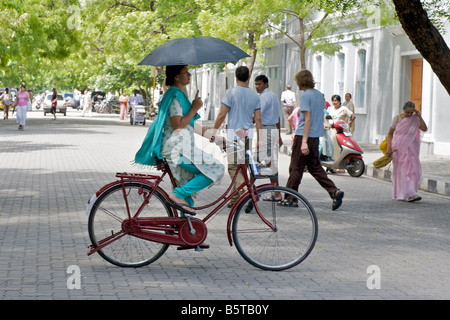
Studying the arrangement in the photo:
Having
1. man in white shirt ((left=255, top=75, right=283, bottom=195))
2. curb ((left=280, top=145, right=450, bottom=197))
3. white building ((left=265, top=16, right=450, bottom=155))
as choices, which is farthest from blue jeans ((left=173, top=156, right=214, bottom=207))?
white building ((left=265, top=16, right=450, bottom=155))

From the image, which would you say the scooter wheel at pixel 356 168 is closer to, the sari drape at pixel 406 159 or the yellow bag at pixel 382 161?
the yellow bag at pixel 382 161

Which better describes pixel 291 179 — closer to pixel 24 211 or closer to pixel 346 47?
pixel 24 211

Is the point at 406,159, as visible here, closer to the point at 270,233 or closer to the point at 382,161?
the point at 382,161

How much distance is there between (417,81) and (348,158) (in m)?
9.16

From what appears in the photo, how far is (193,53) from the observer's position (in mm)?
7031

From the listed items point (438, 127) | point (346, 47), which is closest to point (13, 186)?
point (438, 127)

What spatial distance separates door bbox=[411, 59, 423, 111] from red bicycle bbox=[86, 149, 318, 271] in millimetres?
18455

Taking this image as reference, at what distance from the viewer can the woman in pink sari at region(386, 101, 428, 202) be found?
1288cm

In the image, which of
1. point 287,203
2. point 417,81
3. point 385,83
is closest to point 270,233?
point 287,203

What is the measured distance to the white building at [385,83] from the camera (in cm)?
2292

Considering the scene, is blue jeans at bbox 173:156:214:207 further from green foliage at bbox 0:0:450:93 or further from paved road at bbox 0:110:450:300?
green foliage at bbox 0:0:450:93

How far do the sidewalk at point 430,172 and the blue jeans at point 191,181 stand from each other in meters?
8.33

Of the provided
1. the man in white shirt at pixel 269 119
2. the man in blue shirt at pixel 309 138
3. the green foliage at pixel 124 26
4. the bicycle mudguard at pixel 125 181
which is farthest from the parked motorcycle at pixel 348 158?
the green foliage at pixel 124 26

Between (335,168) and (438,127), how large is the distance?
6582 mm
